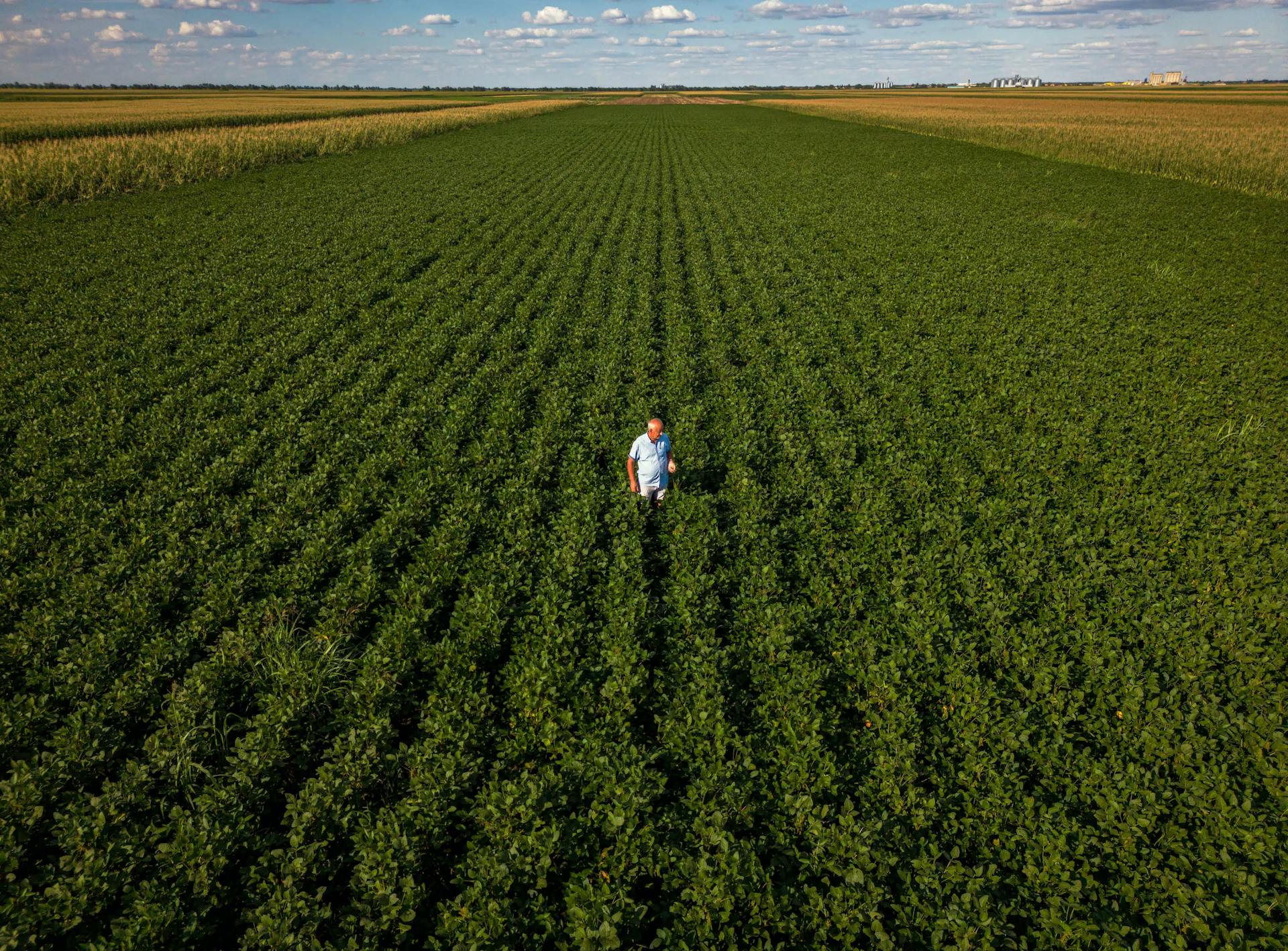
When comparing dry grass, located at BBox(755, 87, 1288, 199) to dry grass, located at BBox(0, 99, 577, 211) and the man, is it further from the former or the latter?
dry grass, located at BBox(0, 99, 577, 211)

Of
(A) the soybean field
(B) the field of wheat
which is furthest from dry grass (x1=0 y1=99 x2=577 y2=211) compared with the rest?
(A) the soybean field

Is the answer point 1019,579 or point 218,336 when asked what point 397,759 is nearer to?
point 1019,579

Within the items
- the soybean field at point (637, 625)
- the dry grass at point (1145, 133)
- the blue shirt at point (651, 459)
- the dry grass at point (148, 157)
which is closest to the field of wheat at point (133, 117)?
the dry grass at point (148, 157)

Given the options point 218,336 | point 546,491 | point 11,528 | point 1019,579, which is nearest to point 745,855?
point 1019,579

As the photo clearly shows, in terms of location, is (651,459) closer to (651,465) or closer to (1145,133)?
(651,465)

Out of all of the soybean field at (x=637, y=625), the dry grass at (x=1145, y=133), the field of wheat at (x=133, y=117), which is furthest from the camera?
the field of wheat at (x=133, y=117)

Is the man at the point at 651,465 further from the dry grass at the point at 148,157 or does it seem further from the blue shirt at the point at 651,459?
the dry grass at the point at 148,157

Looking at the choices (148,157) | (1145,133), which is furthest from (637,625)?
(1145,133)
